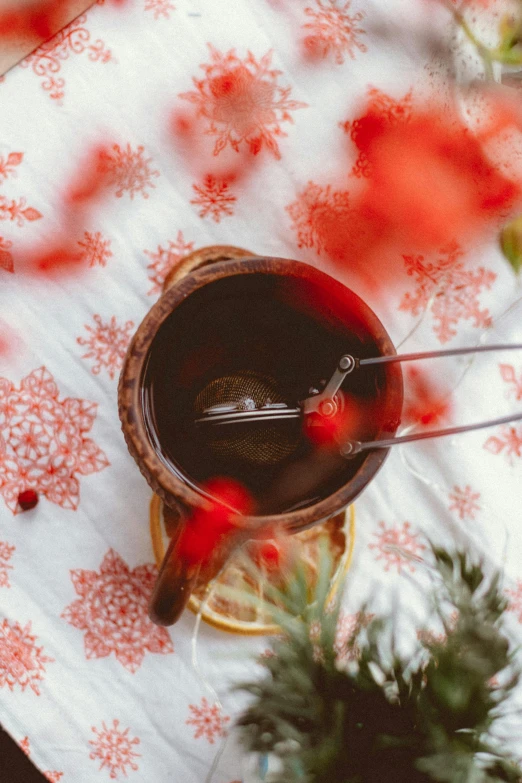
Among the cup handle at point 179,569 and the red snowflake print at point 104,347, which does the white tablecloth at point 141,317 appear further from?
the cup handle at point 179,569

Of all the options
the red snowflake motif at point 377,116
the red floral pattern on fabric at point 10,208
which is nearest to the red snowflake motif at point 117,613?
the red floral pattern on fabric at point 10,208

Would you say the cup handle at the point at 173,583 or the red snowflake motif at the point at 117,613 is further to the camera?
the red snowflake motif at the point at 117,613

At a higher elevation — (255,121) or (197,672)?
(255,121)

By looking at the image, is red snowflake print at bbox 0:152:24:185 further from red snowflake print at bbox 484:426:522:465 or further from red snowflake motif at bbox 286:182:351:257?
red snowflake print at bbox 484:426:522:465

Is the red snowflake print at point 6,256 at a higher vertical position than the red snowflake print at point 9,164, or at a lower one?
lower

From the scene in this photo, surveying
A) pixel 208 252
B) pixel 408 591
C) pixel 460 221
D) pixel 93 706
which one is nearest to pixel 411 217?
pixel 460 221

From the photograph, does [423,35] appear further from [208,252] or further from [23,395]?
[23,395]

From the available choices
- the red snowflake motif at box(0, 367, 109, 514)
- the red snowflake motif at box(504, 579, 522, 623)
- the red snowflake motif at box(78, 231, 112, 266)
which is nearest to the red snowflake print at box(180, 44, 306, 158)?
the red snowflake motif at box(78, 231, 112, 266)

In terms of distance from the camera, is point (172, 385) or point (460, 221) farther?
point (460, 221)
